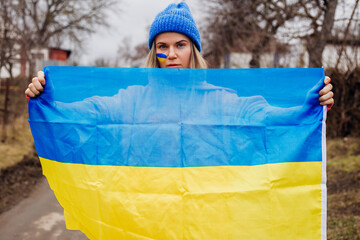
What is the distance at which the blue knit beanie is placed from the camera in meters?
2.07

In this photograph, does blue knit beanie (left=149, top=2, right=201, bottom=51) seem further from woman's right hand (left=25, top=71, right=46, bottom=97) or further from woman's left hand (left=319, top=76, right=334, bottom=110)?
woman's left hand (left=319, top=76, right=334, bottom=110)

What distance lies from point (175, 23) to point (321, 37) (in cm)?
676

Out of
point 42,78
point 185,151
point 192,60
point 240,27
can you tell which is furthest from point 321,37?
point 42,78

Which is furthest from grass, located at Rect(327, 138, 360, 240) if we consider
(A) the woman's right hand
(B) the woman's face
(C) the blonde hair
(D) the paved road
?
(A) the woman's right hand

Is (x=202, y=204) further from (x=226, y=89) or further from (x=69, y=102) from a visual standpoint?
(x=69, y=102)

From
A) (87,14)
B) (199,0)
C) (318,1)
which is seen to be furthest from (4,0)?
(87,14)

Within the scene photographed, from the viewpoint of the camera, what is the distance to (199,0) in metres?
12.3

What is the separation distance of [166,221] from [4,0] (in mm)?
7976

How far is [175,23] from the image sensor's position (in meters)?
2.07

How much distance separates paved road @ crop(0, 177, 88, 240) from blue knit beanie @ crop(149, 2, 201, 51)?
2.56 m

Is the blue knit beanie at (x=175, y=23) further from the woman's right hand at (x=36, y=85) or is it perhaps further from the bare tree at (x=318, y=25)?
the bare tree at (x=318, y=25)

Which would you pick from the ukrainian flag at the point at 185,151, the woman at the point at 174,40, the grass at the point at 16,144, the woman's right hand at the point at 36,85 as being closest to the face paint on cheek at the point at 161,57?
the woman at the point at 174,40

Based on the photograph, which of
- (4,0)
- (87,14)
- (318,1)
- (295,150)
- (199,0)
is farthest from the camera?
(87,14)

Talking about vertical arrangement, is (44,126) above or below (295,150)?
above
